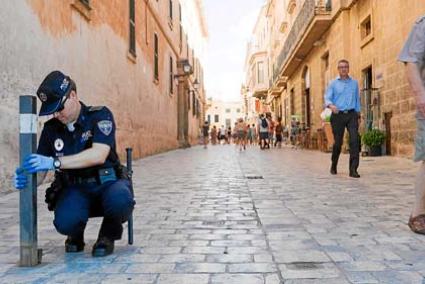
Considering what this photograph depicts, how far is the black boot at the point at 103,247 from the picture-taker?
3.35 m

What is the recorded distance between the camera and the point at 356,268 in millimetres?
2969

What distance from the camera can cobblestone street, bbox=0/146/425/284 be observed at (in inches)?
114

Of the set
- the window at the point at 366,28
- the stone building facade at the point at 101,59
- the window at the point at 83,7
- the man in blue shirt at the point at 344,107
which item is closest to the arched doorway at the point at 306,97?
the stone building facade at the point at 101,59

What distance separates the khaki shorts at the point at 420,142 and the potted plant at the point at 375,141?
9432 mm

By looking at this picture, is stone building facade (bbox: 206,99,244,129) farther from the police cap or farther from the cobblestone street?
the police cap

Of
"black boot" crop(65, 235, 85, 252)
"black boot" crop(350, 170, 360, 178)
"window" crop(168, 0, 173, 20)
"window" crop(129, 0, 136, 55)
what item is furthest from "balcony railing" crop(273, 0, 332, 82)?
"black boot" crop(65, 235, 85, 252)

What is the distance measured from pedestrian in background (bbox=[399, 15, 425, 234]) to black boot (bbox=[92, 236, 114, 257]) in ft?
7.10

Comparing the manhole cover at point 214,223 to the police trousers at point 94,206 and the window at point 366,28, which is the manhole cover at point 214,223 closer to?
the police trousers at point 94,206

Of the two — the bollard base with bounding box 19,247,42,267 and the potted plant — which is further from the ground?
the potted plant

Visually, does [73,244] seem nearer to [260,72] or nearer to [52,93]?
[52,93]

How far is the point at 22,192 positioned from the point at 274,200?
3.22 metres

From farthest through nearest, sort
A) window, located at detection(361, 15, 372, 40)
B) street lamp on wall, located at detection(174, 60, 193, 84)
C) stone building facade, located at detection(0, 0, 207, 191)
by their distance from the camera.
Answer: street lamp on wall, located at detection(174, 60, 193, 84) < window, located at detection(361, 15, 372, 40) < stone building facade, located at detection(0, 0, 207, 191)

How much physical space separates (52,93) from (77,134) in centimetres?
32

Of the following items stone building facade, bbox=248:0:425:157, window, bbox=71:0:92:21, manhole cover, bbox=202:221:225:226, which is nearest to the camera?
manhole cover, bbox=202:221:225:226
